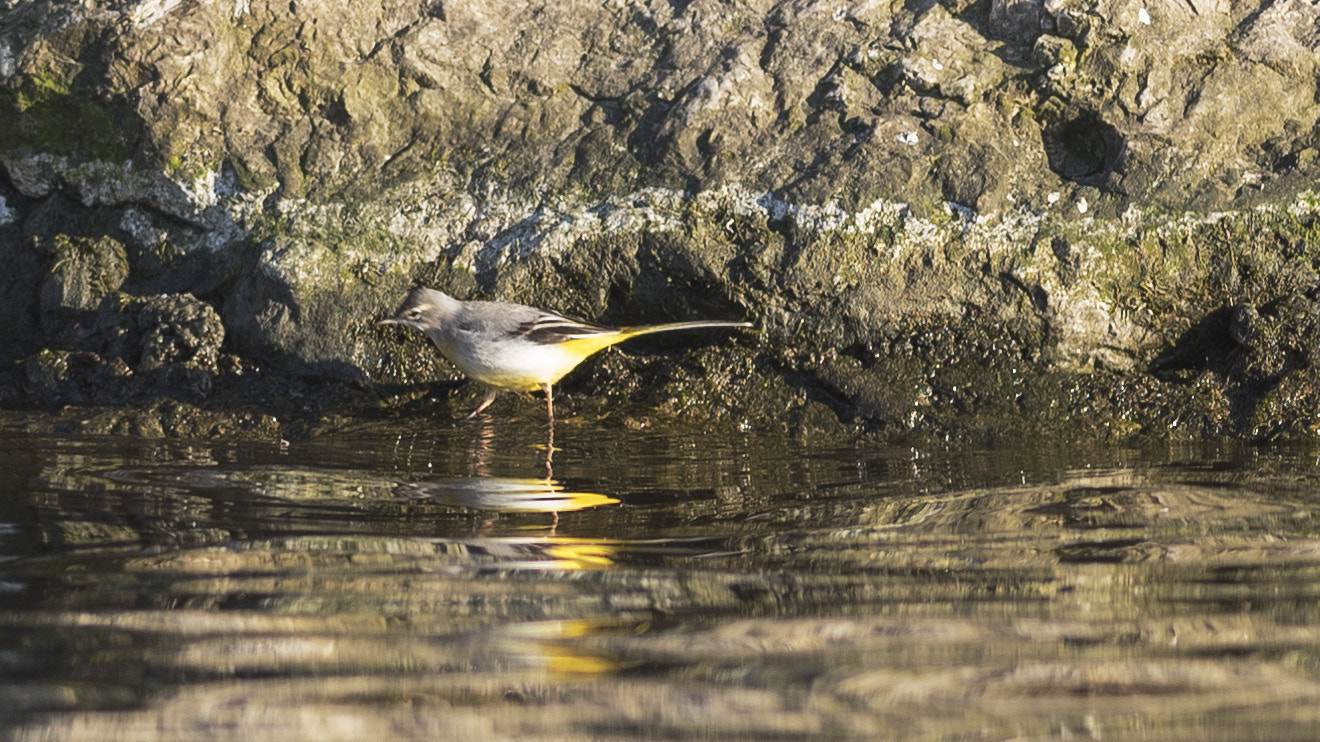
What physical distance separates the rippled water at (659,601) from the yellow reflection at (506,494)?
0.03 m

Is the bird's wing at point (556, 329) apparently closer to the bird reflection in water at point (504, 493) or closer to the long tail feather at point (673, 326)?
the long tail feather at point (673, 326)

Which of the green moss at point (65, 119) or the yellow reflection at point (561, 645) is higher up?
the green moss at point (65, 119)

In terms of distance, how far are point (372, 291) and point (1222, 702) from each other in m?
5.70

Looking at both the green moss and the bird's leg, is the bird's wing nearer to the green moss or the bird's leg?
the bird's leg

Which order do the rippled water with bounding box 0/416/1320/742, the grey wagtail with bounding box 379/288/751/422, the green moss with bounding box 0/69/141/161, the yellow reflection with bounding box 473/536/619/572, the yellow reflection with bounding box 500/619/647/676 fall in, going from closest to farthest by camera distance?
1. the rippled water with bounding box 0/416/1320/742
2. the yellow reflection with bounding box 500/619/647/676
3. the yellow reflection with bounding box 473/536/619/572
4. the grey wagtail with bounding box 379/288/751/422
5. the green moss with bounding box 0/69/141/161

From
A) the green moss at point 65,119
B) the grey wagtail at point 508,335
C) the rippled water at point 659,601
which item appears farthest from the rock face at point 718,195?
the rippled water at point 659,601

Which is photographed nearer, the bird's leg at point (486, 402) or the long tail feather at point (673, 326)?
the long tail feather at point (673, 326)

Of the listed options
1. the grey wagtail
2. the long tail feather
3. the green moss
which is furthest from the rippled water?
the green moss

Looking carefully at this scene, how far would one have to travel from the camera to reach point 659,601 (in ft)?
11.4

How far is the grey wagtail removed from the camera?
675 cm

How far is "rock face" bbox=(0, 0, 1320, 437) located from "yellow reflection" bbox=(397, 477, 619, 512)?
166cm

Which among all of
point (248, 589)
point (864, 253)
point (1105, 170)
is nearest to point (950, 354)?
point (864, 253)

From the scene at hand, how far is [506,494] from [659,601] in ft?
6.30

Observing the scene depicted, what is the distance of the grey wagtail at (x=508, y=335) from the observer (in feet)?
22.1
